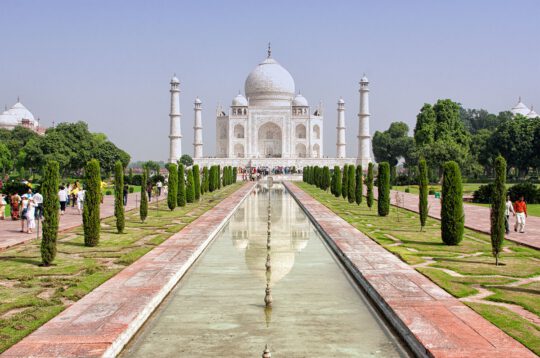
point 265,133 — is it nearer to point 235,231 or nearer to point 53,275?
point 235,231

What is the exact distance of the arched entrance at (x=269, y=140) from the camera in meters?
59.3

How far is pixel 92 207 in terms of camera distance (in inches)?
401

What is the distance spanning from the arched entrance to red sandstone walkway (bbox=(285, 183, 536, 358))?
50.3 m

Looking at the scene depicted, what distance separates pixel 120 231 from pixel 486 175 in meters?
45.2

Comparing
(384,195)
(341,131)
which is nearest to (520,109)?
(341,131)

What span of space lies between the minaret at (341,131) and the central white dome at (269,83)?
545 centimetres

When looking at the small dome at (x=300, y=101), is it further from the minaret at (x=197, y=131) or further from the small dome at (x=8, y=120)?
the small dome at (x=8, y=120)

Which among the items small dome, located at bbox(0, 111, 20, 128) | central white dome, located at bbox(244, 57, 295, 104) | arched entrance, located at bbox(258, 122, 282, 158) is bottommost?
arched entrance, located at bbox(258, 122, 282, 158)

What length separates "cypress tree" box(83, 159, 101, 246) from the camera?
394 inches

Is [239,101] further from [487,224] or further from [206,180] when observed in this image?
[487,224]

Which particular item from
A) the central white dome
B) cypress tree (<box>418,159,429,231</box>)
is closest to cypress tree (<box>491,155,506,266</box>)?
cypress tree (<box>418,159,429,231</box>)

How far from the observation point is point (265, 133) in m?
59.8

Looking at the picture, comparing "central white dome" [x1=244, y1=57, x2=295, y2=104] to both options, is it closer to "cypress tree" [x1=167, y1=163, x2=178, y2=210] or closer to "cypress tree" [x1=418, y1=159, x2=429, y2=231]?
"cypress tree" [x1=167, y1=163, x2=178, y2=210]

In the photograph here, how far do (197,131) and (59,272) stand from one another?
46954 millimetres
